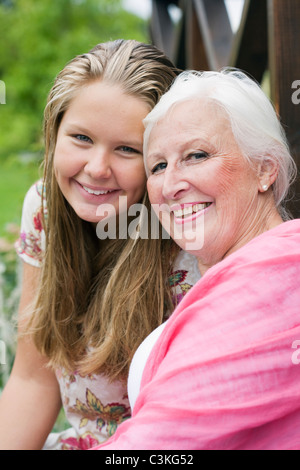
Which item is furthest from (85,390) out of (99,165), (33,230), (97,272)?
(99,165)

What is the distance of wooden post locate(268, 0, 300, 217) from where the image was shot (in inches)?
74.4

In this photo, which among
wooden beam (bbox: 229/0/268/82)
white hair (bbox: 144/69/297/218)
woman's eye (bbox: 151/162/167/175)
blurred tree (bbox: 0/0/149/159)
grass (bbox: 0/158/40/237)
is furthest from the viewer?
blurred tree (bbox: 0/0/149/159)

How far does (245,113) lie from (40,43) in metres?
13.7

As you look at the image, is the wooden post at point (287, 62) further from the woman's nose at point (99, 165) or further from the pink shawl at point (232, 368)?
the pink shawl at point (232, 368)

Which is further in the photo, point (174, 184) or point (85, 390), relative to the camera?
point (85, 390)

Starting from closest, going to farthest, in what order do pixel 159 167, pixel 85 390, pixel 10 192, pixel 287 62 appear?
pixel 159 167 → pixel 287 62 → pixel 85 390 → pixel 10 192

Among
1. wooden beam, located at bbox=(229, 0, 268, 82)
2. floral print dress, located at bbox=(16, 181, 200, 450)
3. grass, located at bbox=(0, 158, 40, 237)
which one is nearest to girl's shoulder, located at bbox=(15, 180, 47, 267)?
floral print dress, located at bbox=(16, 181, 200, 450)

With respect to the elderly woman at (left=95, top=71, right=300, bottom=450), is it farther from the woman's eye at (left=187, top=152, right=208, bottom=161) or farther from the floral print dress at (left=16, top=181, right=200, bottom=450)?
the floral print dress at (left=16, top=181, right=200, bottom=450)

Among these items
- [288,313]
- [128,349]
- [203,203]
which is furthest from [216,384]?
[128,349]

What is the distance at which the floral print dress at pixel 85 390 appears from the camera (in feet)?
6.26

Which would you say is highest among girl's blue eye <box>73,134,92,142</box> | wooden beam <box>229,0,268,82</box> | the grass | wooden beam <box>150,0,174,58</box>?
wooden beam <box>229,0,268,82</box>

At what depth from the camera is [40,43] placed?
14352 millimetres

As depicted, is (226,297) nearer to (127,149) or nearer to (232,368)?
(232,368)
